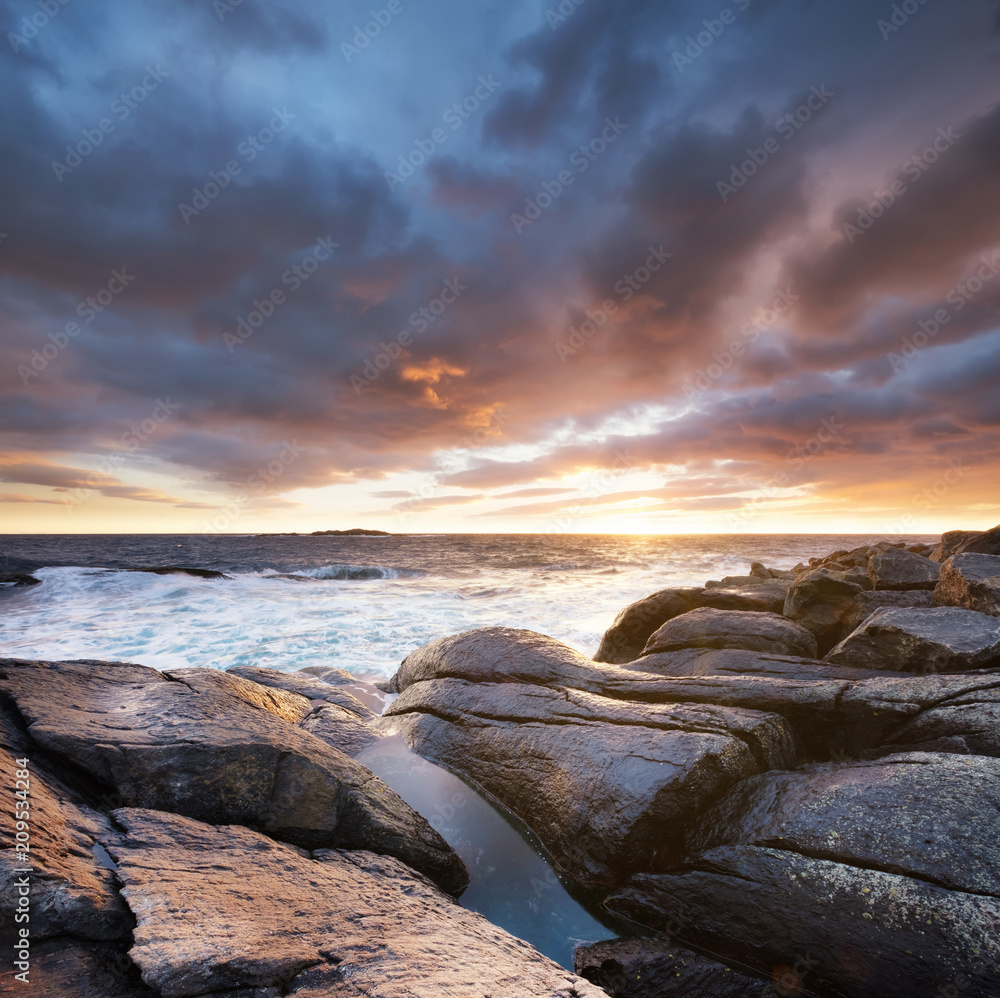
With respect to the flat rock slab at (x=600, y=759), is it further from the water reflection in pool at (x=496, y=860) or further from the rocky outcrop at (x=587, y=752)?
the water reflection in pool at (x=496, y=860)

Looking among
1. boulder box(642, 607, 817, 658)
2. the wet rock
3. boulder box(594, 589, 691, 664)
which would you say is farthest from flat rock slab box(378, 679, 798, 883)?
boulder box(594, 589, 691, 664)

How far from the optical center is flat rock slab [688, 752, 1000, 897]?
3021mm

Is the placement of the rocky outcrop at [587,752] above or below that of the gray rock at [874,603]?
below

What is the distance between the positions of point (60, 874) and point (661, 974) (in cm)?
339

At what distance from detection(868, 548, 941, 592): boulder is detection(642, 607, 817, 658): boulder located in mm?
3593

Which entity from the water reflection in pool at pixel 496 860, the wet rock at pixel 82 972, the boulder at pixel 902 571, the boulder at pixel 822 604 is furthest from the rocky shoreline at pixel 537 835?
the boulder at pixel 902 571

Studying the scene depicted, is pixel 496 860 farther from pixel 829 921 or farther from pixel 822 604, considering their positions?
pixel 822 604

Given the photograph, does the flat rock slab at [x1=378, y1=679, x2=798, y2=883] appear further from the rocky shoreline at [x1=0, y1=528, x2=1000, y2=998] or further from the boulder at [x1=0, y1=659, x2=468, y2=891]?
the boulder at [x1=0, y1=659, x2=468, y2=891]

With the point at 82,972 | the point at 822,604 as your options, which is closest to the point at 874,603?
the point at 822,604

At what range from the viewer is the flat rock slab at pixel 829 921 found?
272 centimetres

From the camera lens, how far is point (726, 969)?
10.2ft

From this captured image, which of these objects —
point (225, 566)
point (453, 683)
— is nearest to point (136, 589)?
point (225, 566)

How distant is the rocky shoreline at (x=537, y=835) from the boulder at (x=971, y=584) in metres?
1.03

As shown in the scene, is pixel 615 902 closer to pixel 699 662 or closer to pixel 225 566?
pixel 699 662
